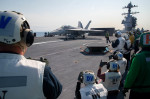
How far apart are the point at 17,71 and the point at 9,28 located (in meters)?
0.57

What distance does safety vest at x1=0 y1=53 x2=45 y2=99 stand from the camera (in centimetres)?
157

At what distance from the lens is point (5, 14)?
176 cm

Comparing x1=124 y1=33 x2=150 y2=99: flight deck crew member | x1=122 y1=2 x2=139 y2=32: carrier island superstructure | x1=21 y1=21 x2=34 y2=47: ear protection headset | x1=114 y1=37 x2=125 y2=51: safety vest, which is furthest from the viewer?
x1=122 y1=2 x2=139 y2=32: carrier island superstructure

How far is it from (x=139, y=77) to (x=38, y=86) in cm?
225

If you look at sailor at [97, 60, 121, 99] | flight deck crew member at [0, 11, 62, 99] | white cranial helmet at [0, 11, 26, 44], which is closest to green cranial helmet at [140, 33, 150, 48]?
sailor at [97, 60, 121, 99]

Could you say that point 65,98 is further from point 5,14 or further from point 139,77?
point 5,14

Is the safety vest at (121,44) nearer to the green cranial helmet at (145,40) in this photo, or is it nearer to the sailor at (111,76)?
the sailor at (111,76)

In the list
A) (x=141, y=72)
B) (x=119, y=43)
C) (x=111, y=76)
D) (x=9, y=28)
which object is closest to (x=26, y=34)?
(x=9, y=28)

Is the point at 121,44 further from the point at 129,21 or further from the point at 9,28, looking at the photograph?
the point at 129,21

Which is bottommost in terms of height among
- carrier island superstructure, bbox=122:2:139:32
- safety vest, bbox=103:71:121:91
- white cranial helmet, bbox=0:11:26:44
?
safety vest, bbox=103:71:121:91

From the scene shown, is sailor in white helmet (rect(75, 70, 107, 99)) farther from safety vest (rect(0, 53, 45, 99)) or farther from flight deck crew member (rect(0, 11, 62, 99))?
safety vest (rect(0, 53, 45, 99))

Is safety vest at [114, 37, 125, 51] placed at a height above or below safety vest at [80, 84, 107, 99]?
above

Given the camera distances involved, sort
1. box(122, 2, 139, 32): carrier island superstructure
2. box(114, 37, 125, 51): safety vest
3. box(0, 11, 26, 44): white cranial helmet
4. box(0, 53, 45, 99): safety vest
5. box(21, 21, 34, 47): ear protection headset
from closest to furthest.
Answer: box(0, 53, 45, 99): safety vest → box(0, 11, 26, 44): white cranial helmet → box(21, 21, 34, 47): ear protection headset → box(114, 37, 125, 51): safety vest → box(122, 2, 139, 32): carrier island superstructure

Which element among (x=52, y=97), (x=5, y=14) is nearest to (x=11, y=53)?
(x=5, y=14)
